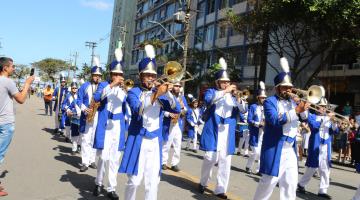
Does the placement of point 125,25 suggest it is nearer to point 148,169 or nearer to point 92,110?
point 92,110

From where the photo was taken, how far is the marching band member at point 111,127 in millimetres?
7410

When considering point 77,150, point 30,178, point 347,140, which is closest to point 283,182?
point 30,178

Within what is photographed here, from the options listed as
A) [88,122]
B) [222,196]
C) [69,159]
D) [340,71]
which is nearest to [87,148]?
[88,122]

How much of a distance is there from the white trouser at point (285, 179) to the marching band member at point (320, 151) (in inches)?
118

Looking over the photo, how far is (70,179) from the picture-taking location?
8.56 metres

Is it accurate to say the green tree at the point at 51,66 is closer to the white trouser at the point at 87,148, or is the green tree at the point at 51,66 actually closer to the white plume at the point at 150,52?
the white trouser at the point at 87,148

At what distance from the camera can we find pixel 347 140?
59.3 ft

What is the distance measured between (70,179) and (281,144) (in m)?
4.04

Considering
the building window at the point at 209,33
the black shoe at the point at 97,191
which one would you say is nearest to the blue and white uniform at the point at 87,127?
the black shoe at the point at 97,191

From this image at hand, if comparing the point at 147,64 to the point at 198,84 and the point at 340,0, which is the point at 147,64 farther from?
the point at 198,84

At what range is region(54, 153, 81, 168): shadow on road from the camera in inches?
406

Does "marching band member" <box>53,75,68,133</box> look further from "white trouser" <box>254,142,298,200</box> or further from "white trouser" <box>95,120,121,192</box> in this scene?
"white trouser" <box>254,142,298,200</box>

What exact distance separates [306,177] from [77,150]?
19.3 feet

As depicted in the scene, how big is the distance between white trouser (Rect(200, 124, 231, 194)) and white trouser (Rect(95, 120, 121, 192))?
1.57 metres
